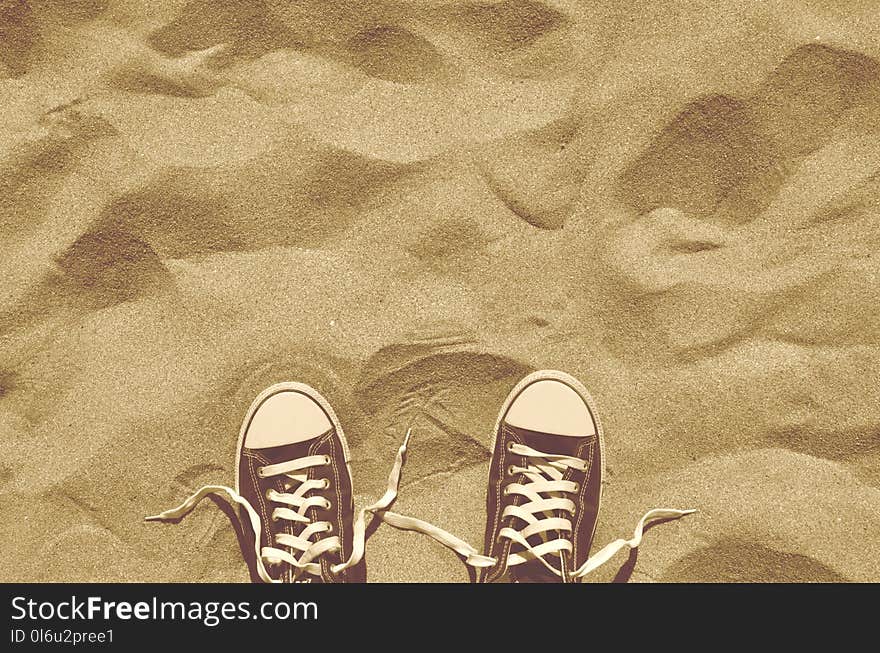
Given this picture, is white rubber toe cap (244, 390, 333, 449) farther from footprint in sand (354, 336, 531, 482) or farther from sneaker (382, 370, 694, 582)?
sneaker (382, 370, 694, 582)

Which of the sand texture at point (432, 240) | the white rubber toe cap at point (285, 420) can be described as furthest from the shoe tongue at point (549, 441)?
the white rubber toe cap at point (285, 420)

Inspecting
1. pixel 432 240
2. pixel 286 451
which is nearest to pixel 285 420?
pixel 286 451

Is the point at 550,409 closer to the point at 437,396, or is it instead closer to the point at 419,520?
the point at 437,396

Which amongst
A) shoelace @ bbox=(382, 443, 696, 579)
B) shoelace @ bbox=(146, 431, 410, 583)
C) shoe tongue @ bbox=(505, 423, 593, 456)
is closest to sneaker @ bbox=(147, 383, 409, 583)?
shoelace @ bbox=(146, 431, 410, 583)

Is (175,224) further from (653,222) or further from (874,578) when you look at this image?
(874,578)

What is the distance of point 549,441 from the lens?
161 cm

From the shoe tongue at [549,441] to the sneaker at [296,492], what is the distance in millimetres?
291

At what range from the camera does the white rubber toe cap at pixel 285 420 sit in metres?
1.54

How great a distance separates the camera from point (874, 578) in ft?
4.85

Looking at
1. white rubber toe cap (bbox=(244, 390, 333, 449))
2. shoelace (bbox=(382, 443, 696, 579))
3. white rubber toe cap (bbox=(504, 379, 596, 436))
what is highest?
white rubber toe cap (bbox=(244, 390, 333, 449))

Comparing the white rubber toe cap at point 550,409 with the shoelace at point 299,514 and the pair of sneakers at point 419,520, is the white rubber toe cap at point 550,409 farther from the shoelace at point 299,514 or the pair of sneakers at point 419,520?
the shoelace at point 299,514

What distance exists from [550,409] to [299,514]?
66 cm

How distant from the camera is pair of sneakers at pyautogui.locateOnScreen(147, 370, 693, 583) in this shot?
1.51 meters
